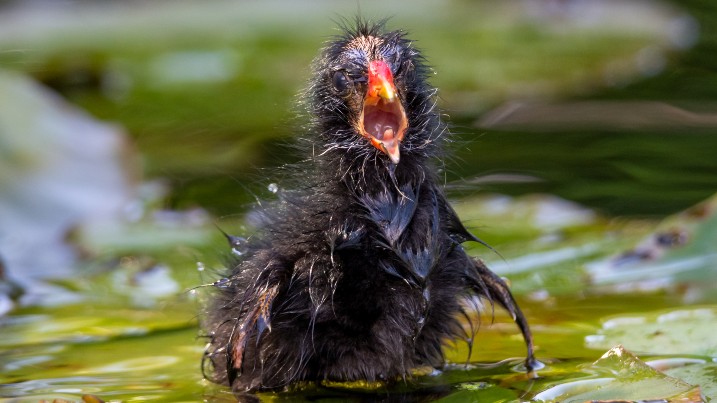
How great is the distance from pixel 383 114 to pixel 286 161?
3.33 feet

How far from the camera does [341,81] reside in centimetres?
273

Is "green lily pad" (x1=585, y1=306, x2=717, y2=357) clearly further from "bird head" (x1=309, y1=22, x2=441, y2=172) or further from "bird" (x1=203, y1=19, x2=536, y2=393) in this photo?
"bird head" (x1=309, y1=22, x2=441, y2=172)

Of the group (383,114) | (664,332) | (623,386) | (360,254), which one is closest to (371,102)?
(383,114)

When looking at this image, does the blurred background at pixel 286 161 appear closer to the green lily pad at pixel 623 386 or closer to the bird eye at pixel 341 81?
the green lily pad at pixel 623 386

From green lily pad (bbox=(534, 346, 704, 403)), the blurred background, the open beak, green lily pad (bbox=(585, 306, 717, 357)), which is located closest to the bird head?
the open beak

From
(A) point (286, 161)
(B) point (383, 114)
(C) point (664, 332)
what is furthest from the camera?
(A) point (286, 161)

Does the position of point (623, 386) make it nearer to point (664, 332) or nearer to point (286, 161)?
point (664, 332)

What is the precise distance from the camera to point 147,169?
5855 millimetres

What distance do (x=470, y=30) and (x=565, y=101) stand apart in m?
1.59

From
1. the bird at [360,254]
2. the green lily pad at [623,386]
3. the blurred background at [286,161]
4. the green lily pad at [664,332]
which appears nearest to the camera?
the green lily pad at [623,386]

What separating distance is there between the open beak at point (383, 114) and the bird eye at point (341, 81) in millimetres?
83

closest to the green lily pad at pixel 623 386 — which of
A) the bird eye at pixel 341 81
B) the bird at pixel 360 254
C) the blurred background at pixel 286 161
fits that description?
the blurred background at pixel 286 161

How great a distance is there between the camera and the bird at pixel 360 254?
2.67 m

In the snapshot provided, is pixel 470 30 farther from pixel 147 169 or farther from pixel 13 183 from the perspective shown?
pixel 13 183
